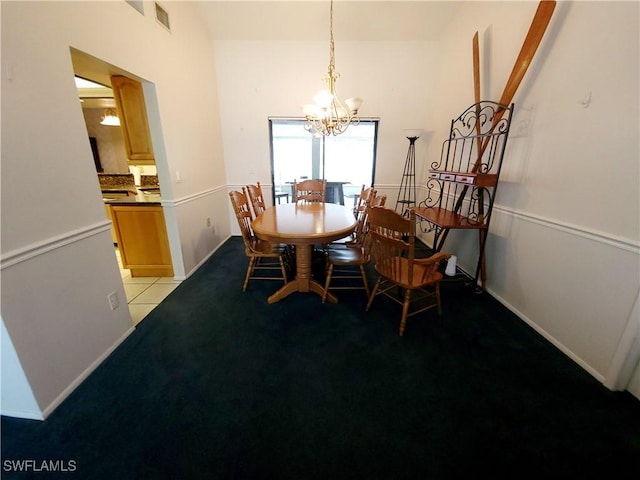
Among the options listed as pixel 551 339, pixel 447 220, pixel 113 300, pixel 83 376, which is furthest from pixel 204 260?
pixel 551 339

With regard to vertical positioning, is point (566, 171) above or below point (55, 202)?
above

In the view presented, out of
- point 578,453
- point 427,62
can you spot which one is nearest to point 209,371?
point 578,453

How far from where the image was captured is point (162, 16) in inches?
94.7

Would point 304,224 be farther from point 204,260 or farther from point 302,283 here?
point 204,260

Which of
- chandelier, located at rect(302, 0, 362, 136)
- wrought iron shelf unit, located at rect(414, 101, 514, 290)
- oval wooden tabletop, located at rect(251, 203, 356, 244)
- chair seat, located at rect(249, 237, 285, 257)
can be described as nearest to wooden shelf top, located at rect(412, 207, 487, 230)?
wrought iron shelf unit, located at rect(414, 101, 514, 290)

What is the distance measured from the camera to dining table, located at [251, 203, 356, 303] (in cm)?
199

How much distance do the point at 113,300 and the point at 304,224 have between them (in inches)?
59.4

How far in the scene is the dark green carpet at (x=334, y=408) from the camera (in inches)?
45.3

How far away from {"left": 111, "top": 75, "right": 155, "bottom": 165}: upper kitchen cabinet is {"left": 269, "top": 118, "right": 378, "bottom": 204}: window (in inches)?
71.5

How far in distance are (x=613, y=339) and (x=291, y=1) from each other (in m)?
4.14

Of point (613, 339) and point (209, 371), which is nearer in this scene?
point (613, 339)

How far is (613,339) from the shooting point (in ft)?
4.97

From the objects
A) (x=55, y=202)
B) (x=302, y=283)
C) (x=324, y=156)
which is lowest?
(x=302, y=283)

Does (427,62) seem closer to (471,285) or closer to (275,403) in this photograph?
(471,285)
